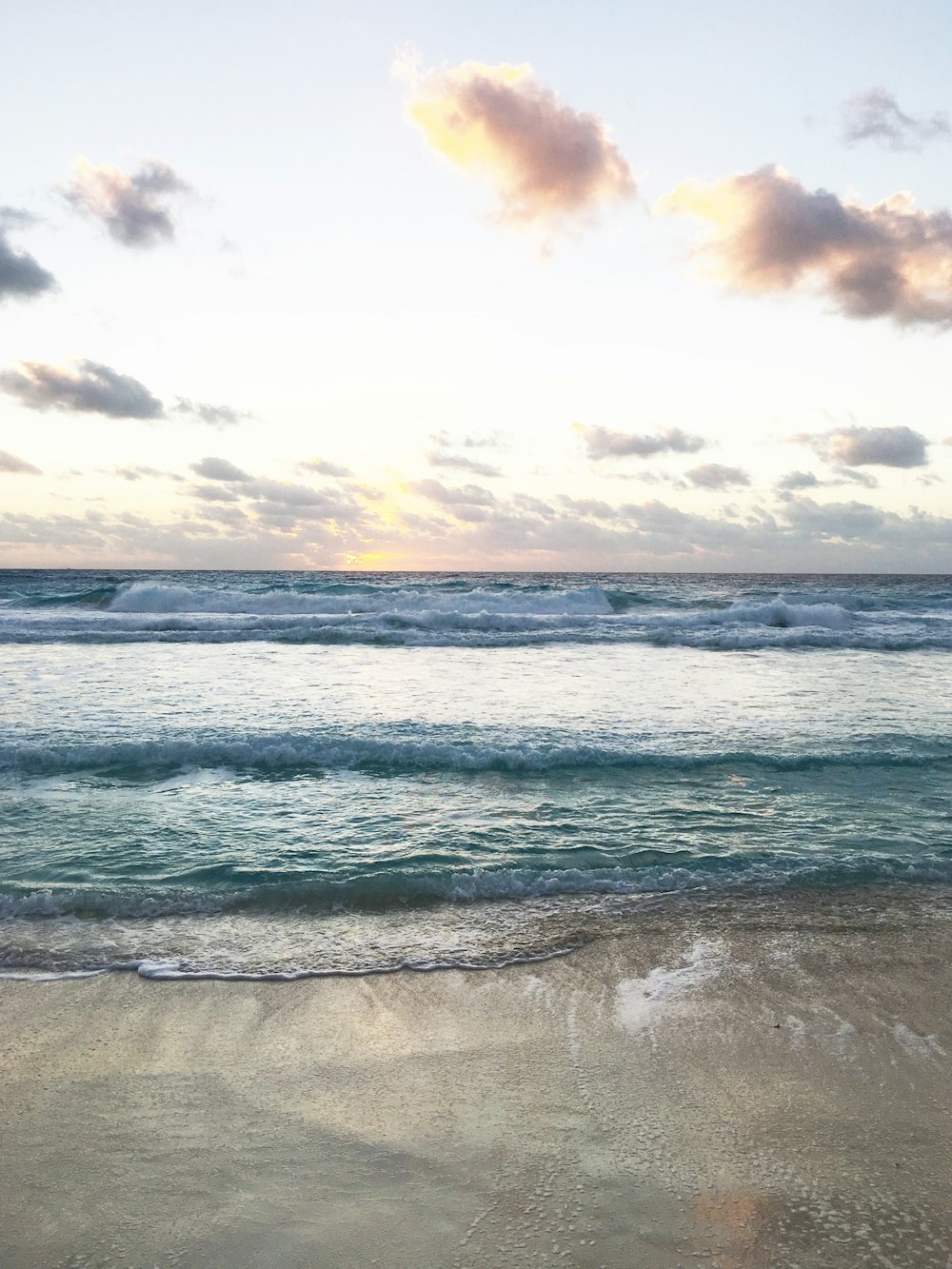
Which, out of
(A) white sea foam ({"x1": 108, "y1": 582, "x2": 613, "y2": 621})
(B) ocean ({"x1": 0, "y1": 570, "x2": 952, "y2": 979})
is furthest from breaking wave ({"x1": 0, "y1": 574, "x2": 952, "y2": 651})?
(B) ocean ({"x1": 0, "y1": 570, "x2": 952, "y2": 979})

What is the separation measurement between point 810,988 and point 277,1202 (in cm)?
290

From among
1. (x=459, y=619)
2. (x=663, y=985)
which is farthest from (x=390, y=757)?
(x=459, y=619)

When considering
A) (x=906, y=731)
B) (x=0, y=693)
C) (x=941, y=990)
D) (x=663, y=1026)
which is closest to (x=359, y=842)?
(x=663, y=1026)

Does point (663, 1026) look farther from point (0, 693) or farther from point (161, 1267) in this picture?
point (0, 693)

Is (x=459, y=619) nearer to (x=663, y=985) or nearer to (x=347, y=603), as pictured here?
(x=347, y=603)

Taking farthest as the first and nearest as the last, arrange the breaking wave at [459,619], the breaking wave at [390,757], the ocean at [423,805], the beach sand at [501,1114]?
the breaking wave at [459,619], the breaking wave at [390,757], the ocean at [423,805], the beach sand at [501,1114]

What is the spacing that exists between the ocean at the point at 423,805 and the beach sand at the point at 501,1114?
1.79 ft

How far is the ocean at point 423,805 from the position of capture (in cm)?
497

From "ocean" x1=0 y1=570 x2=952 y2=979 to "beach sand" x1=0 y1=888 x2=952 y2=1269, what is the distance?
547mm

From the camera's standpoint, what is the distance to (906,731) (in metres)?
10.8

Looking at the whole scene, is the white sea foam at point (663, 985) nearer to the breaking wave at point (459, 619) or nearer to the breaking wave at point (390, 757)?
the breaking wave at point (390, 757)

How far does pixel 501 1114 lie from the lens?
312 cm

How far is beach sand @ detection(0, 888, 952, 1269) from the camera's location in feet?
8.23

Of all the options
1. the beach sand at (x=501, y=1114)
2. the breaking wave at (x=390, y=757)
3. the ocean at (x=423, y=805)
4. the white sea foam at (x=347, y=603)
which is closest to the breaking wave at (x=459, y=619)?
the white sea foam at (x=347, y=603)
